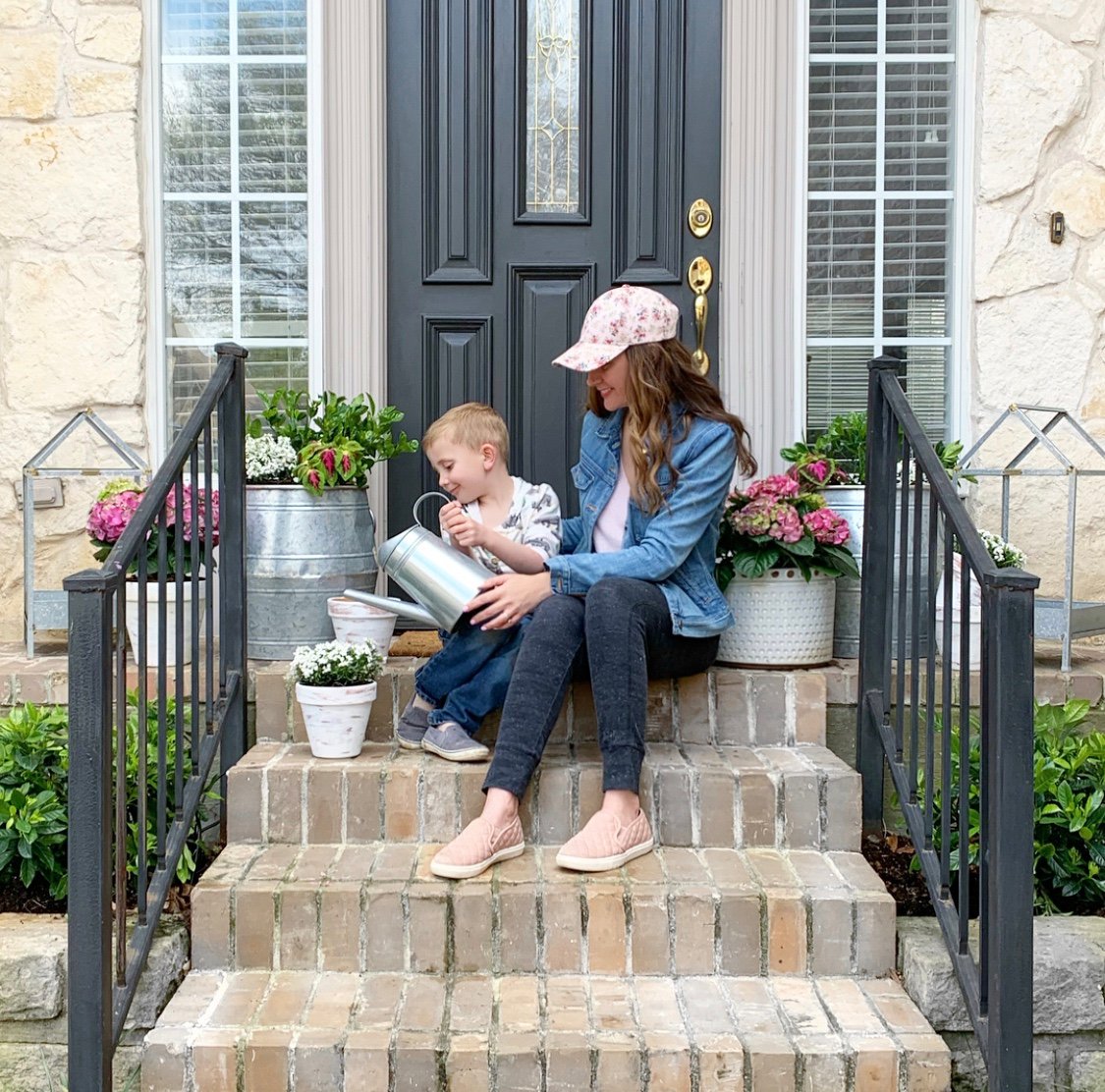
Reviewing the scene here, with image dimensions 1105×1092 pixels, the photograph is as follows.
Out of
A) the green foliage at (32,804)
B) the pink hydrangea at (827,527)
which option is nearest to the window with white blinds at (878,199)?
the pink hydrangea at (827,527)

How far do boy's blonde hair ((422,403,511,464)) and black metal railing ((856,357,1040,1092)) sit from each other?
2.91 ft

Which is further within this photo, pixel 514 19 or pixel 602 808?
pixel 514 19

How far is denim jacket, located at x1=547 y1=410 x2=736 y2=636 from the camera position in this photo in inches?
106

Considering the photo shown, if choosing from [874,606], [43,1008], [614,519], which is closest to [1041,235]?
[874,606]

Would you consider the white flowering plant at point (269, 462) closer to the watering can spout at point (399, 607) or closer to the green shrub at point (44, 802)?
the watering can spout at point (399, 607)

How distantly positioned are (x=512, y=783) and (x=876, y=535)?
1.04 meters

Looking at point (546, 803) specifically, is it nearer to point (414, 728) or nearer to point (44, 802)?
point (414, 728)

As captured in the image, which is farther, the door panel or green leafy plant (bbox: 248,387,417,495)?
the door panel

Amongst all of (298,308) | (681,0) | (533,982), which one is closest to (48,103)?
(298,308)

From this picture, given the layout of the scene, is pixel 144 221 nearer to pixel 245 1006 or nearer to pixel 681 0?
pixel 681 0

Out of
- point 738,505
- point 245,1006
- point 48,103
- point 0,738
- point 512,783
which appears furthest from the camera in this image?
point 48,103

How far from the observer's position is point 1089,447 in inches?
144

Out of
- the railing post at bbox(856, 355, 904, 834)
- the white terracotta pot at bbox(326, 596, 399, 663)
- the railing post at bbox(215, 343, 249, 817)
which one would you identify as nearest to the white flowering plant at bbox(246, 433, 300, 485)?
the railing post at bbox(215, 343, 249, 817)

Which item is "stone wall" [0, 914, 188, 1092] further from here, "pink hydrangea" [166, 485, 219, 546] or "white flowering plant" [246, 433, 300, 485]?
"white flowering plant" [246, 433, 300, 485]
